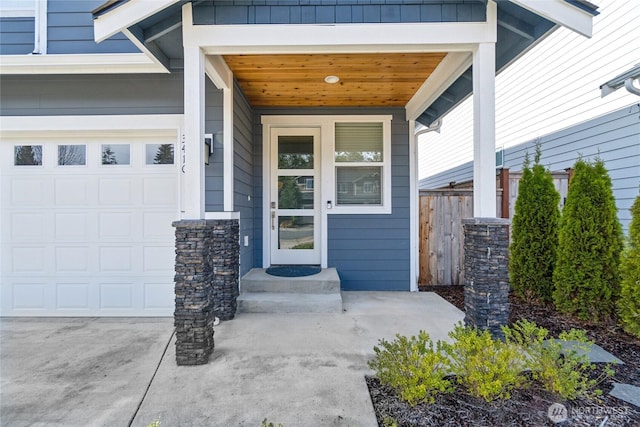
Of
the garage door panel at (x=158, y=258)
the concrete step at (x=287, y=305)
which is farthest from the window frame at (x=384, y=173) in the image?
the garage door panel at (x=158, y=258)

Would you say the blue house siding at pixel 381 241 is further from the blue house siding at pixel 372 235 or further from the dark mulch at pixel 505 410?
the dark mulch at pixel 505 410

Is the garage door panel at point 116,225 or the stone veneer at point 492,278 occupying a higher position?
the garage door panel at point 116,225

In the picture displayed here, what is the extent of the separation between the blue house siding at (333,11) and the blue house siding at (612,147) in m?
2.60

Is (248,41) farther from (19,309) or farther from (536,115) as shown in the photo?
(536,115)

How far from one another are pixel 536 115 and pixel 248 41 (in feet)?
18.4

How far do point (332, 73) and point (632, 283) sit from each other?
3550mm

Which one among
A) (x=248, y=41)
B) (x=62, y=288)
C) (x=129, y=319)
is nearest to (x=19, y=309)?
(x=62, y=288)

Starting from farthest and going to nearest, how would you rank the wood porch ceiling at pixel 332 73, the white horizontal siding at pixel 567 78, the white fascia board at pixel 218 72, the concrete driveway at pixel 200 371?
the white horizontal siding at pixel 567 78 < the wood porch ceiling at pixel 332 73 < the white fascia board at pixel 218 72 < the concrete driveway at pixel 200 371

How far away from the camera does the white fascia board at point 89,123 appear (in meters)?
3.57

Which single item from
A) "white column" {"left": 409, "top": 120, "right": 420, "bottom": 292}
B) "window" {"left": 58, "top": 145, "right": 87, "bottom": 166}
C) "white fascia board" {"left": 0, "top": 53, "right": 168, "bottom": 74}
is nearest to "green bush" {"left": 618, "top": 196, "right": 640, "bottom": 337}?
"white column" {"left": 409, "top": 120, "right": 420, "bottom": 292}

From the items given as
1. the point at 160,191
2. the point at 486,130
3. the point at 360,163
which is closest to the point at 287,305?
the point at 160,191

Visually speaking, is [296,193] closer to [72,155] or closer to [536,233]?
[72,155]

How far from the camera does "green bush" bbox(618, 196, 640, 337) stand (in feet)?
9.21

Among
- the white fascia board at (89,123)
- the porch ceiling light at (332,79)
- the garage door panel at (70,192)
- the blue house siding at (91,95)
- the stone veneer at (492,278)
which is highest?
the porch ceiling light at (332,79)
